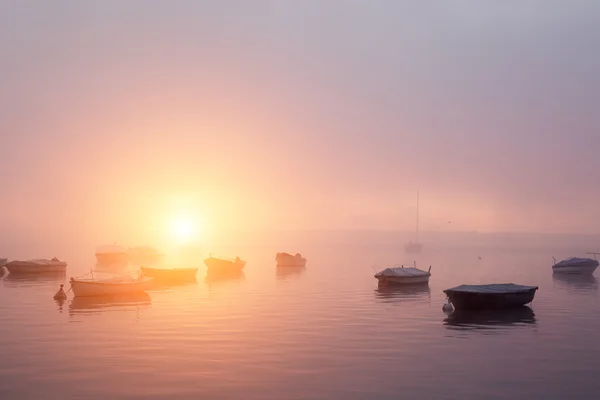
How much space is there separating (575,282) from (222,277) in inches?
2304

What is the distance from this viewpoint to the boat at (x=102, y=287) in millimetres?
57469

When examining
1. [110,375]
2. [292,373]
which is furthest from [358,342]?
[110,375]

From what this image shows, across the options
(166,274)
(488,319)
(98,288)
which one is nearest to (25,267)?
(166,274)

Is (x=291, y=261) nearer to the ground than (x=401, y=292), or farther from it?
farther from it

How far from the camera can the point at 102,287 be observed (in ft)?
190

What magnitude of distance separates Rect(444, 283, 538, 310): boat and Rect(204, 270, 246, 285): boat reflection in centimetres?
4389

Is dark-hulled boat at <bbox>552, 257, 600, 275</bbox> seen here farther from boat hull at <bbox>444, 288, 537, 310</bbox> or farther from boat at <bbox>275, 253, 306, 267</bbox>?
boat hull at <bbox>444, 288, 537, 310</bbox>

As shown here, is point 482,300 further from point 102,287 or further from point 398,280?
point 102,287

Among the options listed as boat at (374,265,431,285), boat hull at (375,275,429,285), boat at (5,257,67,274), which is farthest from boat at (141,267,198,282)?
boat hull at (375,275,429,285)

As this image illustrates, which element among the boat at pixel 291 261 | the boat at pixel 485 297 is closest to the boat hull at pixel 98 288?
the boat at pixel 485 297

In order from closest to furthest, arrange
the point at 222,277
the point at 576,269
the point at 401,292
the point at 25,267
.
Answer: the point at 401,292
the point at 25,267
the point at 222,277
the point at 576,269

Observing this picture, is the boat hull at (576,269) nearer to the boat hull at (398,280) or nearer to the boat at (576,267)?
the boat at (576,267)

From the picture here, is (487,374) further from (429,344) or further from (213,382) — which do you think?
(213,382)

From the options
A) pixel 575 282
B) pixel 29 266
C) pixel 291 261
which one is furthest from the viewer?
pixel 291 261
